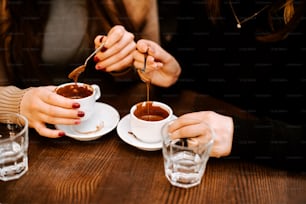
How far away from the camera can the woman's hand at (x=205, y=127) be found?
111 cm

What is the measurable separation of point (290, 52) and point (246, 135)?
0.36 metres

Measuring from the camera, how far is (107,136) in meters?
1.25

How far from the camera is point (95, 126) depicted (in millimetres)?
1242

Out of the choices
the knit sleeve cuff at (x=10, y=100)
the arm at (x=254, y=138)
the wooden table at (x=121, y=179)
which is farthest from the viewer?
the knit sleeve cuff at (x=10, y=100)

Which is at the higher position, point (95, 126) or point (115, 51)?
point (115, 51)

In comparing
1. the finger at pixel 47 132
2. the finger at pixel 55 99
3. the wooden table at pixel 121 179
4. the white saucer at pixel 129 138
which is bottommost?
the wooden table at pixel 121 179

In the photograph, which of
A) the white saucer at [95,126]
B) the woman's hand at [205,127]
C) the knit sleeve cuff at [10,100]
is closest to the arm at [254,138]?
the woman's hand at [205,127]

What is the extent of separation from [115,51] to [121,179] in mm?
513

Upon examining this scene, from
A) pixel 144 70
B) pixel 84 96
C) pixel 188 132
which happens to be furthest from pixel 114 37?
pixel 188 132

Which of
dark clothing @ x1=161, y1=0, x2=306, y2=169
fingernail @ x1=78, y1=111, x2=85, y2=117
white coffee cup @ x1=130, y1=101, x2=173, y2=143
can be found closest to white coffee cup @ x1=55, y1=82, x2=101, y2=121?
fingernail @ x1=78, y1=111, x2=85, y2=117

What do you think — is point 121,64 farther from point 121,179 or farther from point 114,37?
point 121,179

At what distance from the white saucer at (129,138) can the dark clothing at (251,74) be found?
0.21m

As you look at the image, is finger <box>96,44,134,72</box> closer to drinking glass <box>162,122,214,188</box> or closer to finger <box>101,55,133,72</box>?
finger <box>101,55,133,72</box>

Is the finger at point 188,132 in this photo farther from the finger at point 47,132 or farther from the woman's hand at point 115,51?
the woman's hand at point 115,51
